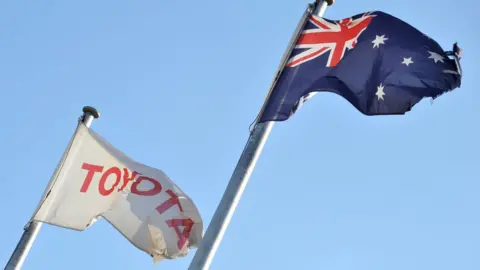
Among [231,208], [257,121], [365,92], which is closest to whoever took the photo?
[231,208]

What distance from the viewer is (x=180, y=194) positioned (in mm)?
13383

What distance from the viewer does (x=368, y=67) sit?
12.2m

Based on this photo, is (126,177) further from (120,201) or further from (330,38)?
(330,38)

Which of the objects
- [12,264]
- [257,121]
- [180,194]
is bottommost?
[12,264]

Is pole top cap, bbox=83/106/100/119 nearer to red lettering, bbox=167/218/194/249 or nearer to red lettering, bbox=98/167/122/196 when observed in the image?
red lettering, bbox=98/167/122/196

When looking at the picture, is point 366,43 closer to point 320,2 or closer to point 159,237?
point 320,2

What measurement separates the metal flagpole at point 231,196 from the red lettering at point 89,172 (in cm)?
308

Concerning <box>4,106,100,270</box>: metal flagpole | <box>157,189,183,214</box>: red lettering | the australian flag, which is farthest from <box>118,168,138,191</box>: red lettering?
the australian flag

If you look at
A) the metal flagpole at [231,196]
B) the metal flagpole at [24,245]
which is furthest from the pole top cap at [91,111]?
the metal flagpole at [231,196]

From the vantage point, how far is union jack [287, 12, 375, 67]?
12106 mm

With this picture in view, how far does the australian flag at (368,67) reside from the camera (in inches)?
459

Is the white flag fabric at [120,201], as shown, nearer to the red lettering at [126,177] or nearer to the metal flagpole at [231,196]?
the red lettering at [126,177]

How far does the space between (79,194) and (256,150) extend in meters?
3.32

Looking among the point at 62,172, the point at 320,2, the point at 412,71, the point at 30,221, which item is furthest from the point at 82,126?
the point at 412,71
